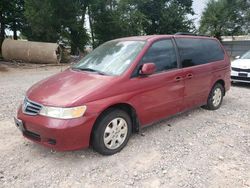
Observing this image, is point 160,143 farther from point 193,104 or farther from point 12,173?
point 12,173

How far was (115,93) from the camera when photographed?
370 centimetres

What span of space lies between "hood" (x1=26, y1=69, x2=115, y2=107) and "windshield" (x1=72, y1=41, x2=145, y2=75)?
0.66 feet

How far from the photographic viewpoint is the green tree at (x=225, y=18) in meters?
24.5

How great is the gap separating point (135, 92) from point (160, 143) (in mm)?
943

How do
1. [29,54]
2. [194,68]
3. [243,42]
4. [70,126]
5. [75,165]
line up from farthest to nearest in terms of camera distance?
[243,42] < [29,54] < [194,68] < [75,165] < [70,126]

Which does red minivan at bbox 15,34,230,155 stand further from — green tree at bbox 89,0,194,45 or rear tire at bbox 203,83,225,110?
green tree at bbox 89,0,194,45

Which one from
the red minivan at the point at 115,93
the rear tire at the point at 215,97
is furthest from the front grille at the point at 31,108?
the rear tire at the point at 215,97

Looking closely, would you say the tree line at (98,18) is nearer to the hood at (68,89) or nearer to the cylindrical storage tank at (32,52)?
the cylindrical storage tank at (32,52)

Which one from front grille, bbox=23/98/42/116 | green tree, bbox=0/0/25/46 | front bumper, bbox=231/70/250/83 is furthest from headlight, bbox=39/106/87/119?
green tree, bbox=0/0/25/46

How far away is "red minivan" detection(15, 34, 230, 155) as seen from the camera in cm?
337

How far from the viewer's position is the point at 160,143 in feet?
13.9

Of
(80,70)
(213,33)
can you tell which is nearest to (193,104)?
(80,70)

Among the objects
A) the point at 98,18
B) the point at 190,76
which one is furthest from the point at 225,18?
the point at 190,76

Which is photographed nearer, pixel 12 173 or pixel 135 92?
pixel 12 173
